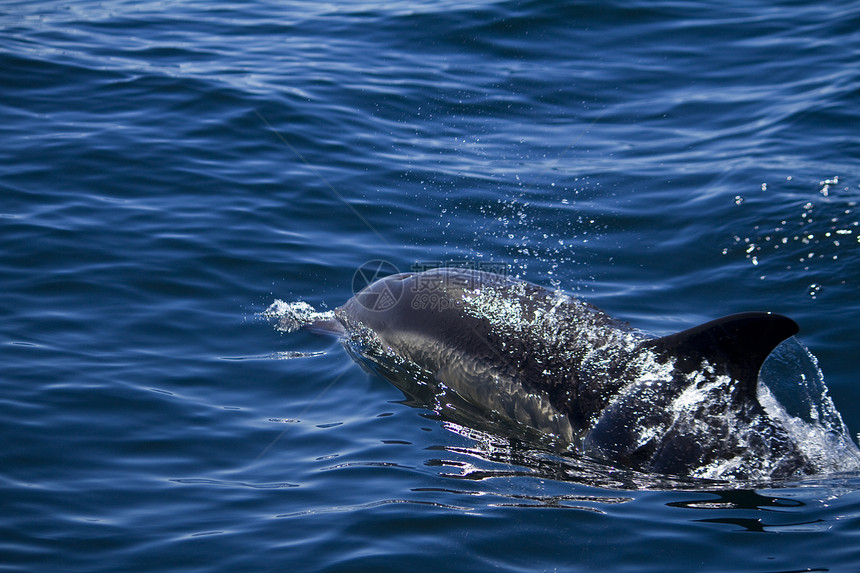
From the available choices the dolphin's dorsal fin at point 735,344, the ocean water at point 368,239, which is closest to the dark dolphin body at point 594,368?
the dolphin's dorsal fin at point 735,344

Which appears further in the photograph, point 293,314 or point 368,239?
point 368,239

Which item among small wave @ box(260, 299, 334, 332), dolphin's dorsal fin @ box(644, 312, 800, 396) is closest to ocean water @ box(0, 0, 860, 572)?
small wave @ box(260, 299, 334, 332)

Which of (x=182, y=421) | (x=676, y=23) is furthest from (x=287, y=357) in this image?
(x=676, y=23)

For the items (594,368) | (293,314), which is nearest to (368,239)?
(293,314)

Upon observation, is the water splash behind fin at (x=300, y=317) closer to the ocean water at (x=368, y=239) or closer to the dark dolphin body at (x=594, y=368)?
the ocean water at (x=368, y=239)

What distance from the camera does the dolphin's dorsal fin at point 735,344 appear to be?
537cm

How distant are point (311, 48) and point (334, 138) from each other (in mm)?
4339

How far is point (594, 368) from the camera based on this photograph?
636 centimetres

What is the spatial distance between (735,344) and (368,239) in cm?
555

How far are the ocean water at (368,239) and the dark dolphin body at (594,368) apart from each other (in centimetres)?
29

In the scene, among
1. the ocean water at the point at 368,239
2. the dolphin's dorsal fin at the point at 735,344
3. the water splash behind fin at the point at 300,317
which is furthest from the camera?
the water splash behind fin at the point at 300,317

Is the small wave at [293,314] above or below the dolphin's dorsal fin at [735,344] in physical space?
above

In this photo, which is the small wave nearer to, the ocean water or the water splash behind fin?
the water splash behind fin

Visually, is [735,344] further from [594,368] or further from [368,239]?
[368,239]
